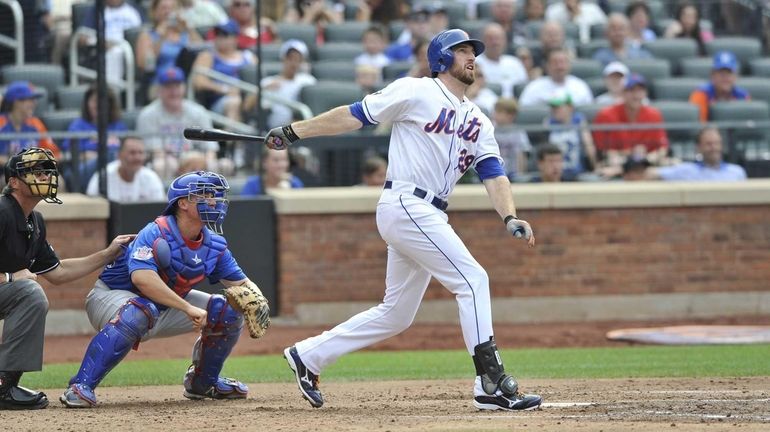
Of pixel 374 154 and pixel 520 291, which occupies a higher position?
pixel 374 154

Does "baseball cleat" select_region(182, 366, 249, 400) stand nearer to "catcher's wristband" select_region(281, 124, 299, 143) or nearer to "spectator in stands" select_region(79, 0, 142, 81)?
"catcher's wristband" select_region(281, 124, 299, 143)

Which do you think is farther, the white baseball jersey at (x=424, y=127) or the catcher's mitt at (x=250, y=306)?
the catcher's mitt at (x=250, y=306)

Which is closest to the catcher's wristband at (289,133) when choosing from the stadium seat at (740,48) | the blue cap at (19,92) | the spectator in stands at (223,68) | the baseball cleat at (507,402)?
the baseball cleat at (507,402)

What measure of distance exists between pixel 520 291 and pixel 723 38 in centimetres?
660

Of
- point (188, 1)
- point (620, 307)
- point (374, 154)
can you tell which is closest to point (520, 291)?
point (620, 307)

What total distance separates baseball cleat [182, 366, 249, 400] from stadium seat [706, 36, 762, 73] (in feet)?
36.1

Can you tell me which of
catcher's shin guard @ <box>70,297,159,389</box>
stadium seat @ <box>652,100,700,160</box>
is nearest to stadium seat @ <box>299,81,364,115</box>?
stadium seat @ <box>652,100,700,160</box>

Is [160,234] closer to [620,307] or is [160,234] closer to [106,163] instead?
[106,163]

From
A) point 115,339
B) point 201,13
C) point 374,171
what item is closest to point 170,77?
point 374,171

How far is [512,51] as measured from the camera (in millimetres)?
16141

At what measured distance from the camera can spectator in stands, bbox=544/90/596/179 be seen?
13422 millimetres

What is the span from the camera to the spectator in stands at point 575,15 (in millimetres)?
17422

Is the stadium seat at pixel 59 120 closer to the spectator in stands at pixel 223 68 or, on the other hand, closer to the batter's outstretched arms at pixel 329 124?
the spectator in stands at pixel 223 68

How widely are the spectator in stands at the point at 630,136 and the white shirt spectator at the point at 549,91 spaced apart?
845 mm
